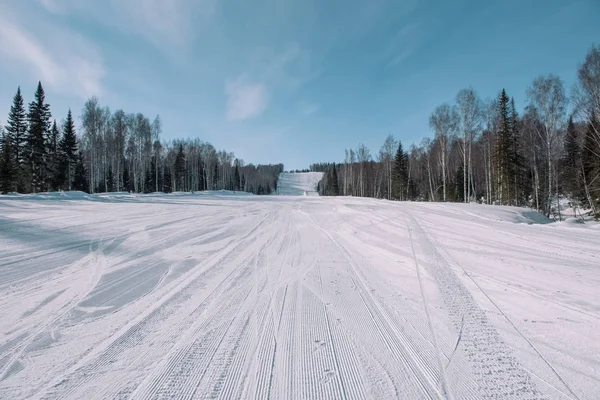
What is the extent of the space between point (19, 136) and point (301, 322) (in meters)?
44.1

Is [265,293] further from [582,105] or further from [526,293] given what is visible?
[582,105]

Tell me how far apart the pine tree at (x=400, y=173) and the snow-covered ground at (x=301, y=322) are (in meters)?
37.7

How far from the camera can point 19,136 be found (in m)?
29.6

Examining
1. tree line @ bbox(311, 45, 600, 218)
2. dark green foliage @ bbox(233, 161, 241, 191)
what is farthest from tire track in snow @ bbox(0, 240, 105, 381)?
dark green foliage @ bbox(233, 161, 241, 191)

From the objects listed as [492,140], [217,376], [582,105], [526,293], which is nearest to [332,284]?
[217,376]

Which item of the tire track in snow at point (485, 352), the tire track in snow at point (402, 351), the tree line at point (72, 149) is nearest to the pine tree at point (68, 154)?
the tree line at point (72, 149)

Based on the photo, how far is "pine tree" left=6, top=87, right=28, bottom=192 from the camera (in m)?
28.4

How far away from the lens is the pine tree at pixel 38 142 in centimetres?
2916

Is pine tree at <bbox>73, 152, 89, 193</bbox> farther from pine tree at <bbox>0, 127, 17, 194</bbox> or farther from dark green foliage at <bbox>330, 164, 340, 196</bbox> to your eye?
dark green foliage at <bbox>330, 164, 340, 196</bbox>

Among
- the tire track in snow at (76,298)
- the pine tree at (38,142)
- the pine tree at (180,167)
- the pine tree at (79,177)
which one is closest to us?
the tire track in snow at (76,298)

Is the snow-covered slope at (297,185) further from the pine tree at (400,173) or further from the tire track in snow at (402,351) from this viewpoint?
the tire track in snow at (402,351)

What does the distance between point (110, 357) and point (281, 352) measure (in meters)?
1.49

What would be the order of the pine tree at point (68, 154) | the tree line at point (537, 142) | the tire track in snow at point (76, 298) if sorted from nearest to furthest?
the tire track in snow at point (76, 298), the tree line at point (537, 142), the pine tree at point (68, 154)

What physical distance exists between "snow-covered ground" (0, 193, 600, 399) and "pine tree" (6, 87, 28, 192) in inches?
1356
